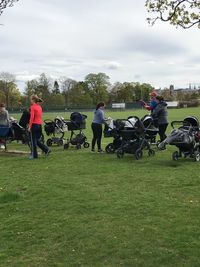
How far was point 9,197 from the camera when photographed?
27.1 ft

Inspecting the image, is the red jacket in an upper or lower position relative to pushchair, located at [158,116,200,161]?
upper

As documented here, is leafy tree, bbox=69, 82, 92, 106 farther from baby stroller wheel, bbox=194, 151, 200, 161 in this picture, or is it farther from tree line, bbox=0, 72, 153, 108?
baby stroller wheel, bbox=194, 151, 200, 161

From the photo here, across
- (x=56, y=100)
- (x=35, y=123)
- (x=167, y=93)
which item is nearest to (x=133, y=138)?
(x=35, y=123)

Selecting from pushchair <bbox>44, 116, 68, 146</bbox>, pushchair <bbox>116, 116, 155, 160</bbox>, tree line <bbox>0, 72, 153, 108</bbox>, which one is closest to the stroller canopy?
pushchair <bbox>116, 116, 155, 160</bbox>

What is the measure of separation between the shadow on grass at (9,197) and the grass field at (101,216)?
2 centimetres

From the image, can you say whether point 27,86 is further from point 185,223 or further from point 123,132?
point 185,223

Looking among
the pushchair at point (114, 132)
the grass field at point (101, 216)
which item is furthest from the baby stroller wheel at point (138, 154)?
the grass field at point (101, 216)

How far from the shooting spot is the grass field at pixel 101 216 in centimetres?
519

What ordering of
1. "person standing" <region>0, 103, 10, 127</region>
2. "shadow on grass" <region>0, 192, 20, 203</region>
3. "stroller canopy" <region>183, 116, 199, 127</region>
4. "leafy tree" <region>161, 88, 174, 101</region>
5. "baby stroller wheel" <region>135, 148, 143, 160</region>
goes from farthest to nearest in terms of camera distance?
"leafy tree" <region>161, 88, 174, 101</region>
"person standing" <region>0, 103, 10, 127</region>
"baby stroller wheel" <region>135, 148, 143, 160</region>
"stroller canopy" <region>183, 116, 199, 127</region>
"shadow on grass" <region>0, 192, 20, 203</region>

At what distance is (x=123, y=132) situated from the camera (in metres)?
13.3

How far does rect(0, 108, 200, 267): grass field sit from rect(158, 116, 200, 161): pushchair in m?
0.68

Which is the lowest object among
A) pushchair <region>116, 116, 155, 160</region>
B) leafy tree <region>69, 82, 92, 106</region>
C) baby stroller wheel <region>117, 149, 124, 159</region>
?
baby stroller wheel <region>117, 149, 124, 159</region>

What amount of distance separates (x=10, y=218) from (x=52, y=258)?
1.90 metres

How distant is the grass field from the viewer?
204 inches
